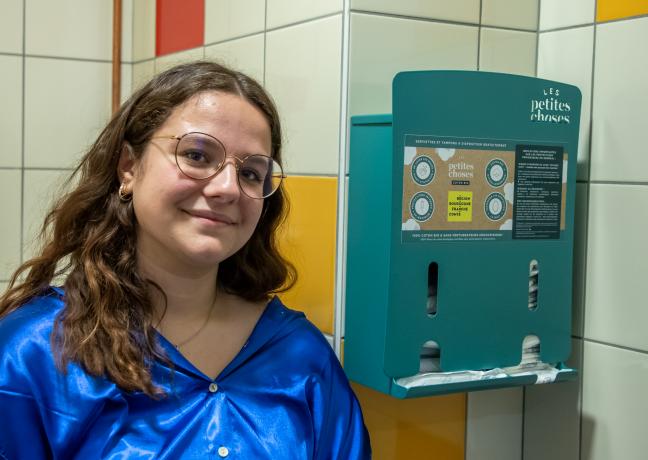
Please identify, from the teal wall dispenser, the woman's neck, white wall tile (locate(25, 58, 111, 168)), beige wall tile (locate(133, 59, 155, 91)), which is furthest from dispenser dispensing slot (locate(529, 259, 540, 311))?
white wall tile (locate(25, 58, 111, 168))

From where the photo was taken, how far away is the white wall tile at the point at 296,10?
1.52 m

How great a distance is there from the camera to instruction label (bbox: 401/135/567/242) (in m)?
1.42

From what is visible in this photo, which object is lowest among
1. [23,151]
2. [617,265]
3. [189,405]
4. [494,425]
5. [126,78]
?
[494,425]

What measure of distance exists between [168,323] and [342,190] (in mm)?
380

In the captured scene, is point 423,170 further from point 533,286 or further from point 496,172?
point 533,286

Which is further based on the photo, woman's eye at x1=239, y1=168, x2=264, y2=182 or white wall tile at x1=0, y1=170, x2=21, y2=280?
white wall tile at x1=0, y1=170, x2=21, y2=280

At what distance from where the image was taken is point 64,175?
2248 mm

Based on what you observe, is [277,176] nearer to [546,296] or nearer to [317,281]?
[317,281]

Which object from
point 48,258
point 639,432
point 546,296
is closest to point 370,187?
A: point 546,296

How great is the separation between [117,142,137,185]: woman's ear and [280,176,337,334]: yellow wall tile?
364 mm

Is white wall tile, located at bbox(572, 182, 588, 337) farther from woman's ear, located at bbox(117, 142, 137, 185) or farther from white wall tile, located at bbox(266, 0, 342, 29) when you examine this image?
woman's ear, located at bbox(117, 142, 137, 185)

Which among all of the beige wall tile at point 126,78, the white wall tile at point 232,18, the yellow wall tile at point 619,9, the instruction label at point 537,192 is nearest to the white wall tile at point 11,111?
the beige wall tile at point 126,78

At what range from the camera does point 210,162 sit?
1.29 metres

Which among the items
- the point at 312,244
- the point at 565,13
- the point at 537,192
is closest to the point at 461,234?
the point at 537,192
